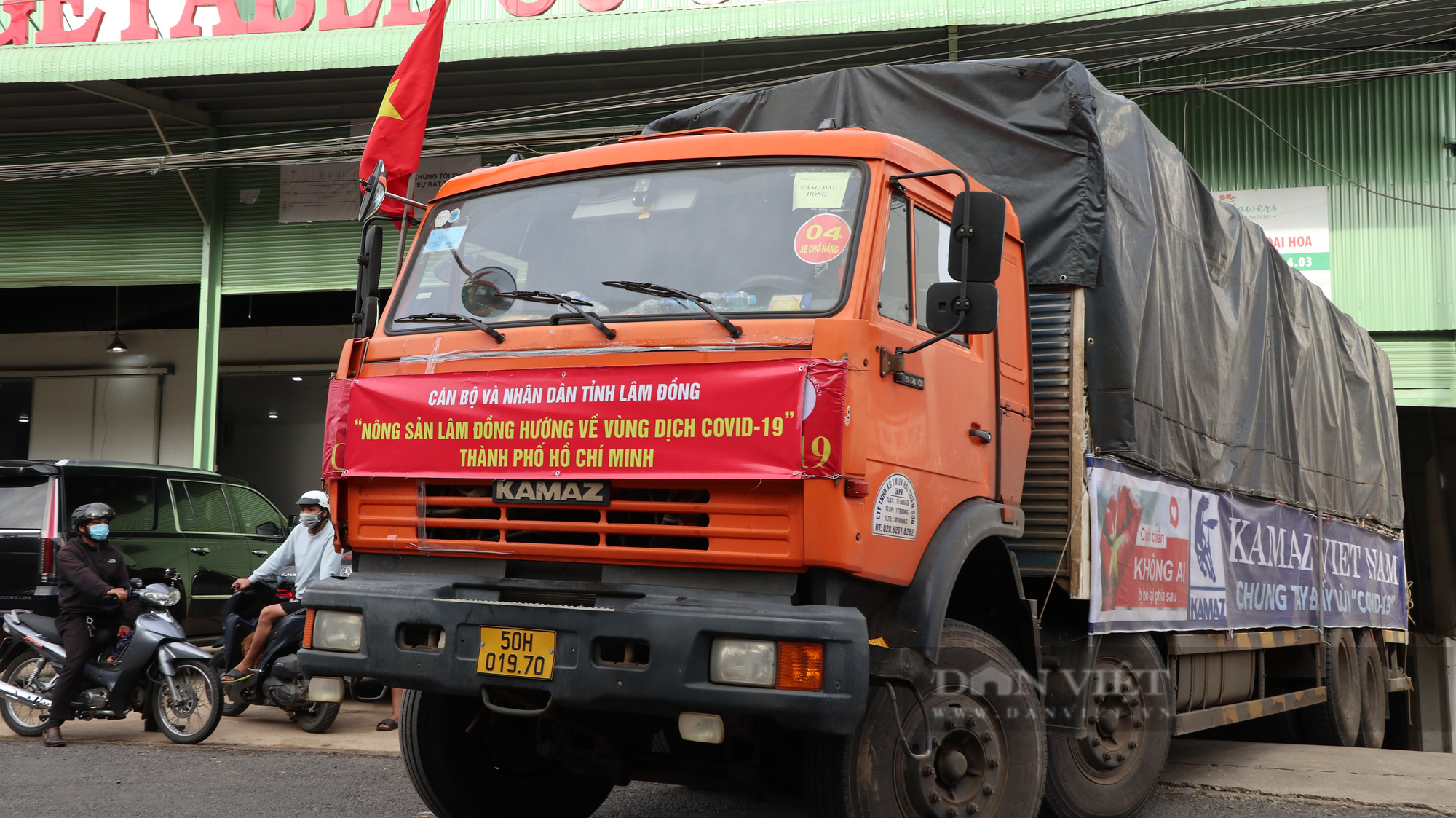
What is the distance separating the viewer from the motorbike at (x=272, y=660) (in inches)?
314

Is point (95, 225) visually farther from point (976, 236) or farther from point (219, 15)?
point (976, 236)

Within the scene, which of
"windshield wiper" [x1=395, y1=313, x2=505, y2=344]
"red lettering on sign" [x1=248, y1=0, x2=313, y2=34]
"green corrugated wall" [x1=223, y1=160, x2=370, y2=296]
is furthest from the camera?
"green corrugated wall" [x1=223, y1=160, x2=370, y2=296]

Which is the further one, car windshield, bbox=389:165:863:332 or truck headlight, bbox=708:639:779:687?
car windshield, bbox=389:165:863:332

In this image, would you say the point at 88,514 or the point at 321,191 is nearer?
the point at 88,514

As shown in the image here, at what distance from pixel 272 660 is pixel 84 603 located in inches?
49.1

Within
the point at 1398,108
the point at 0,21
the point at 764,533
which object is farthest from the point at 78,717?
the point at 1398,108

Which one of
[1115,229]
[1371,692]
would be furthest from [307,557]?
[1371,692]

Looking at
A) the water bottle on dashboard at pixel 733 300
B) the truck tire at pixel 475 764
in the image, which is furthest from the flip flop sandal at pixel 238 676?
the water bottle on dashboard at pixel 733 300

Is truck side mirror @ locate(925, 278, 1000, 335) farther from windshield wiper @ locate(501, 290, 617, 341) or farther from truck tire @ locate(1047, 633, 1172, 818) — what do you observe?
truck tire @ locate(1047, 633, 1172, 818)

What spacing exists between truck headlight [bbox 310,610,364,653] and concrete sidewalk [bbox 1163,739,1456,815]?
15.4 ft

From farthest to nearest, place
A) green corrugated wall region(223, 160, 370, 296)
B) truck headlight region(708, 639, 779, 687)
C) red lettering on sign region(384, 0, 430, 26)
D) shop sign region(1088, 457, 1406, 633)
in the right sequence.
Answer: green corrugated wall region(223, 160, 370, 296), red lettering on sign region(384, 0, 430, 26), shop sign region(1088, 457, 1406, 633), truck headlight region(708, 639, 779, 687)

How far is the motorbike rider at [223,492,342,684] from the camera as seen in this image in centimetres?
821

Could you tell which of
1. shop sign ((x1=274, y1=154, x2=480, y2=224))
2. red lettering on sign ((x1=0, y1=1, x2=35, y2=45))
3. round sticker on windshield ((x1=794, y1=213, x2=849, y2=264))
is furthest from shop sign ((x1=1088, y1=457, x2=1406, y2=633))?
red lettering on sign ((x1=0, y1=1, x2=35, y2=45))

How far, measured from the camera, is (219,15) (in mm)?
12375
